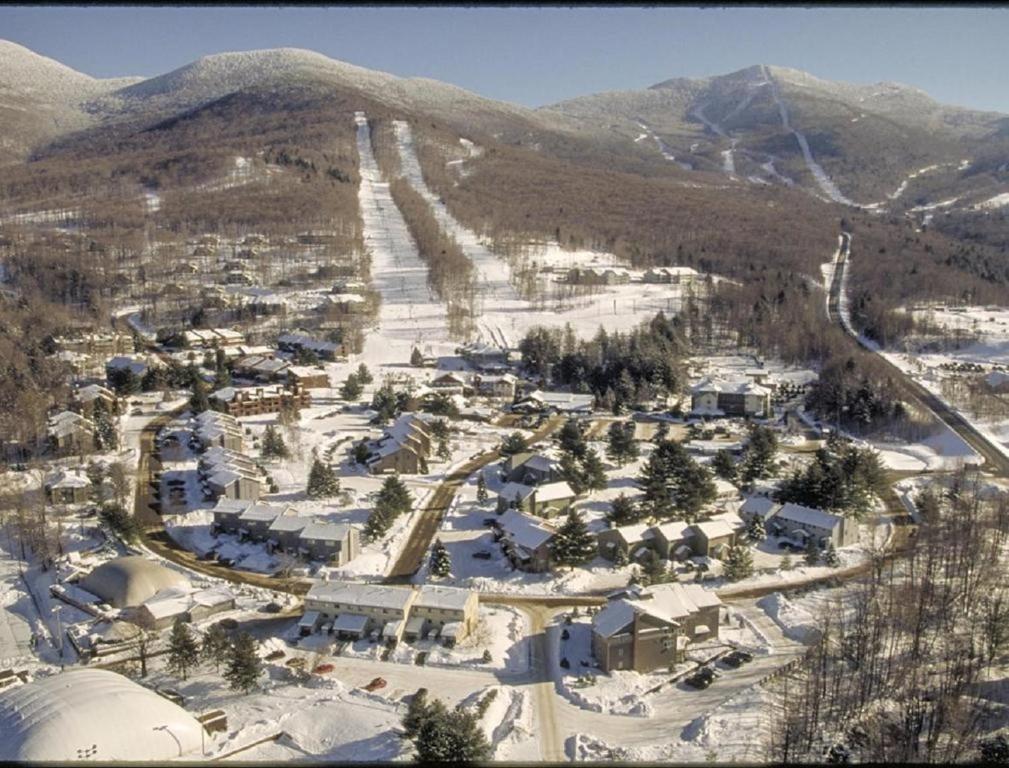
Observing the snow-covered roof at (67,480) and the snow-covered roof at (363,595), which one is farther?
the snow-covered roof at (67,480)

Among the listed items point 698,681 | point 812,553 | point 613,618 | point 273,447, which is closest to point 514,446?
point 273,447

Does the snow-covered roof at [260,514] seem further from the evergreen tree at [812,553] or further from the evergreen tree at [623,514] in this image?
the evergreen tree at [812,553]

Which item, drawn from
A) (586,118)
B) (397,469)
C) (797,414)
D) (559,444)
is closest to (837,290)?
(797,414)

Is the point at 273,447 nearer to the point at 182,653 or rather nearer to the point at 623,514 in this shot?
the point at 623,514

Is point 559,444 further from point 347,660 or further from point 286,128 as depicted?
point 286,128

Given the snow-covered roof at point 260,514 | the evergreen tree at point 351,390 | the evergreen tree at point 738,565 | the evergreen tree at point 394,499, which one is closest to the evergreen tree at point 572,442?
the evergreen tree at point 394,499
